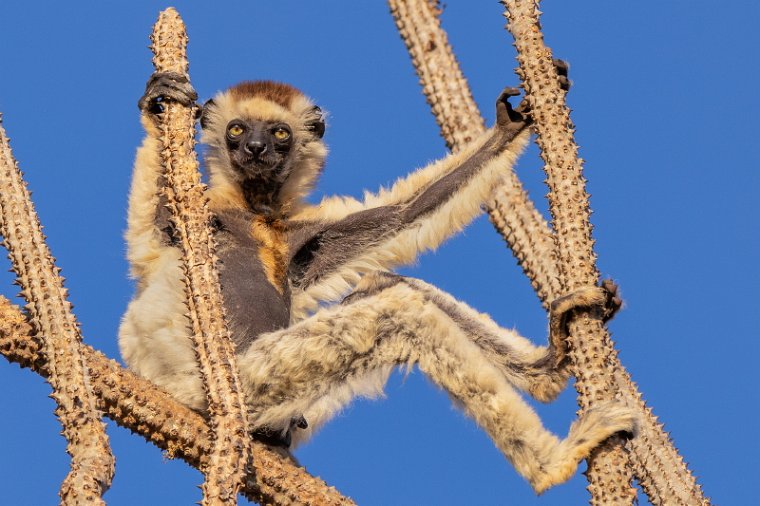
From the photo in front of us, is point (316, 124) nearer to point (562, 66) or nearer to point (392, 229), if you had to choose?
point (392, 229)

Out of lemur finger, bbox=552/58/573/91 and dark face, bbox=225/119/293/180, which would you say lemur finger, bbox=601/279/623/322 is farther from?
dark face, bbox=225/119/293/180

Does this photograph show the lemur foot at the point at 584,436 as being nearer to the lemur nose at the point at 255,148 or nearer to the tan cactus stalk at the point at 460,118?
the tan cactus stalk at the point at 460,118

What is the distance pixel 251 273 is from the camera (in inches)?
372

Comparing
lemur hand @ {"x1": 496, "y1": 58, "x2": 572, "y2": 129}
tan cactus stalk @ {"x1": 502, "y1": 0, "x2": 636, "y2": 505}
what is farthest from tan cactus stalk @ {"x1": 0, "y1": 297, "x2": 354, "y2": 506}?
lemur hand @ {"x1": 496, "y1": 58, "x2": 572, "y2": 129}

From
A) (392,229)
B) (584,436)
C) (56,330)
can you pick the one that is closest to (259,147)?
(392,229)

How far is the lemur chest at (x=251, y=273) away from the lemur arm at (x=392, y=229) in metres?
0.21

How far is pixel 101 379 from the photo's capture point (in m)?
7.16

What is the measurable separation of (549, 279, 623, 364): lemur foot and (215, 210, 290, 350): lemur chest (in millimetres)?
2356

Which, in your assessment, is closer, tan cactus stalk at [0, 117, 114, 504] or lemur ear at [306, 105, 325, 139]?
tan cactus stalk at [0, 117, 114, 504]

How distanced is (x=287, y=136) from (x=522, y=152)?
2347 mm

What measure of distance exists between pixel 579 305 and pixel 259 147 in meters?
3.93

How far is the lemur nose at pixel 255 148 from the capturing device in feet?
32.8

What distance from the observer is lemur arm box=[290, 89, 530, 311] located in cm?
952

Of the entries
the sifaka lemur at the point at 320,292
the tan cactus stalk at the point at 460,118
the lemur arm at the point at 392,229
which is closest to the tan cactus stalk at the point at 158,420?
the sifaka lemur at the point at 320,292
